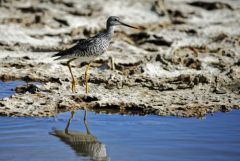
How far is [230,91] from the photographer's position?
1015 centimetres

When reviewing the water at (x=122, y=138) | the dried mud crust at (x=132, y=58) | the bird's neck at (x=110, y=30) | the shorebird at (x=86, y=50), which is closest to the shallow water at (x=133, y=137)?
the water at (x=122, y=138)

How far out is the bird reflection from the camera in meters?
6.65

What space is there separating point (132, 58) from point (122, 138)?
5524 mm

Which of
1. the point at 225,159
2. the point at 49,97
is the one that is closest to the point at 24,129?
the point at 49,97

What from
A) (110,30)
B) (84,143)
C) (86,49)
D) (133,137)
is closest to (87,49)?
(86,49)

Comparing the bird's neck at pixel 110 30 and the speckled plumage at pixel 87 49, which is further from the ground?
the bird's neck at pixel 110 30

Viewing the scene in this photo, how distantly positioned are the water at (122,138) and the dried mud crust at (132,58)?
40 cm

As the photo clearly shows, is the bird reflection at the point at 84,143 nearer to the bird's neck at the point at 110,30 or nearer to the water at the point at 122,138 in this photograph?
the water at the point at 122,138

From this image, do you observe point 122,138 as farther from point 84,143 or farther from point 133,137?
point 84,143

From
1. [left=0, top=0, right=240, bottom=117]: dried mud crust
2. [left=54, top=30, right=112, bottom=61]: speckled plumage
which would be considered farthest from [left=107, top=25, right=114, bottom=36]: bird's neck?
[left=0, top=0, right=240, bottom=117]: dried mud crust

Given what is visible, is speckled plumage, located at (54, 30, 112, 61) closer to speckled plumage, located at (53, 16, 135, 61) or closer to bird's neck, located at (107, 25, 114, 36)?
speckled plumage, located at (53, 16, 135, 61)

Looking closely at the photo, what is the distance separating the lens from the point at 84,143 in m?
7.22

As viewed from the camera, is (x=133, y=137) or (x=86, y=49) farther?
(x=86, y=49)

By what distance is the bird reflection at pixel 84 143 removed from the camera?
262 inches
